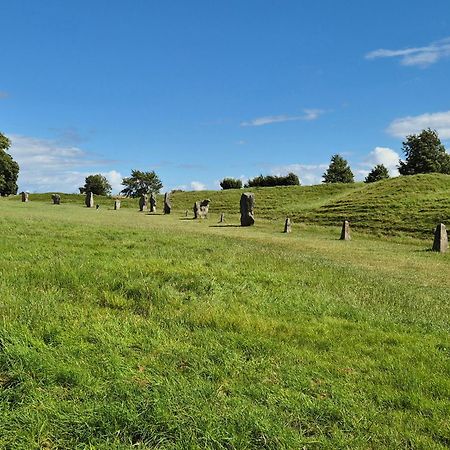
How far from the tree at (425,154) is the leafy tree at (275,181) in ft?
83.5

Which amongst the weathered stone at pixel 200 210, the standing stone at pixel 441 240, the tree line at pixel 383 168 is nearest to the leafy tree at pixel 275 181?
the tree line at pixel 383 168

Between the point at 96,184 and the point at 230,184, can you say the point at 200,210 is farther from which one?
the point at 96,184

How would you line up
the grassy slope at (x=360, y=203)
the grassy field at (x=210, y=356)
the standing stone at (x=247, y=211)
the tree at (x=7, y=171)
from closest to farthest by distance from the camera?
the grassy field at (x=210, y=356), the grassy slope at (x=360, y=203), the standing stone at (x=247, y=211), the tree at (x=7, y=171)

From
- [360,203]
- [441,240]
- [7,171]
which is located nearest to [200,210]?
[360,203]

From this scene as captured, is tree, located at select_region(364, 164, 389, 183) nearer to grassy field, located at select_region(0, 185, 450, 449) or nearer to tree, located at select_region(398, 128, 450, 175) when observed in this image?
tree, located at select_region(398, 128, 450, 175)

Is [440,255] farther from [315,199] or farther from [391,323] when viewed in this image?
[315,199]

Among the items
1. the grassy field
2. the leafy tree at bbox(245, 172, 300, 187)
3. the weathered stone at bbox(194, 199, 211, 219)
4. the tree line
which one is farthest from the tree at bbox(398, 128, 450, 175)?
the grassy field

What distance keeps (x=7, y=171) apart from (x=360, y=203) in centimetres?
6693

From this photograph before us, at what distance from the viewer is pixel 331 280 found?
1090 centimetres

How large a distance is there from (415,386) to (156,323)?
12.0 ft

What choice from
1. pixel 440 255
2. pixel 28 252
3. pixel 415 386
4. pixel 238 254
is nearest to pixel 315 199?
pixel 440 255

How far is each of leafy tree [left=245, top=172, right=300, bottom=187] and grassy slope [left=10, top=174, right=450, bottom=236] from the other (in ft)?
65.8

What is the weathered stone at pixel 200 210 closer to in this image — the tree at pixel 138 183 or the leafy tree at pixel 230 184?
the leafy tree at pixel 230 184

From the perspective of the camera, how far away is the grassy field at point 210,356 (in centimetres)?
417
